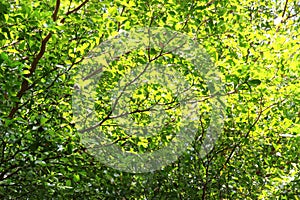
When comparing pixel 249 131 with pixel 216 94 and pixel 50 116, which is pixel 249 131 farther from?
pixel 50 116

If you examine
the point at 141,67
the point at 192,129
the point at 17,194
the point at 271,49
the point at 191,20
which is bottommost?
the point at 17,194

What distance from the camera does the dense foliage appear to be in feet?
13.9

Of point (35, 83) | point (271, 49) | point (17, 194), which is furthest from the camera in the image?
point (271, 49)

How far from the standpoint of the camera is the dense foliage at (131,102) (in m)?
4.23

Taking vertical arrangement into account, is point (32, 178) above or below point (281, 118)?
below

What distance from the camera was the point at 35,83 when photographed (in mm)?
4316

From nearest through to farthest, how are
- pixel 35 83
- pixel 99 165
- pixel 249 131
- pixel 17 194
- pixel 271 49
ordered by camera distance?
pixel 35 83 < pixel 17 194 < pixel 99 165 < pixel 249 131 < pixel 271 49

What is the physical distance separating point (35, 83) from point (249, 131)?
326cm

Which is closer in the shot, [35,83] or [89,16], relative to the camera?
[35,83]

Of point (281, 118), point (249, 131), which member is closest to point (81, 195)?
point (249, 131)

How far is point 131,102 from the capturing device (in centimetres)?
536

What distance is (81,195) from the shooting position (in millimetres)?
5137

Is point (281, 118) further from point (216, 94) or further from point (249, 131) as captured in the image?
point (216, 94)

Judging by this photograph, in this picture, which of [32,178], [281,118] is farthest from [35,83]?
[281,118]
